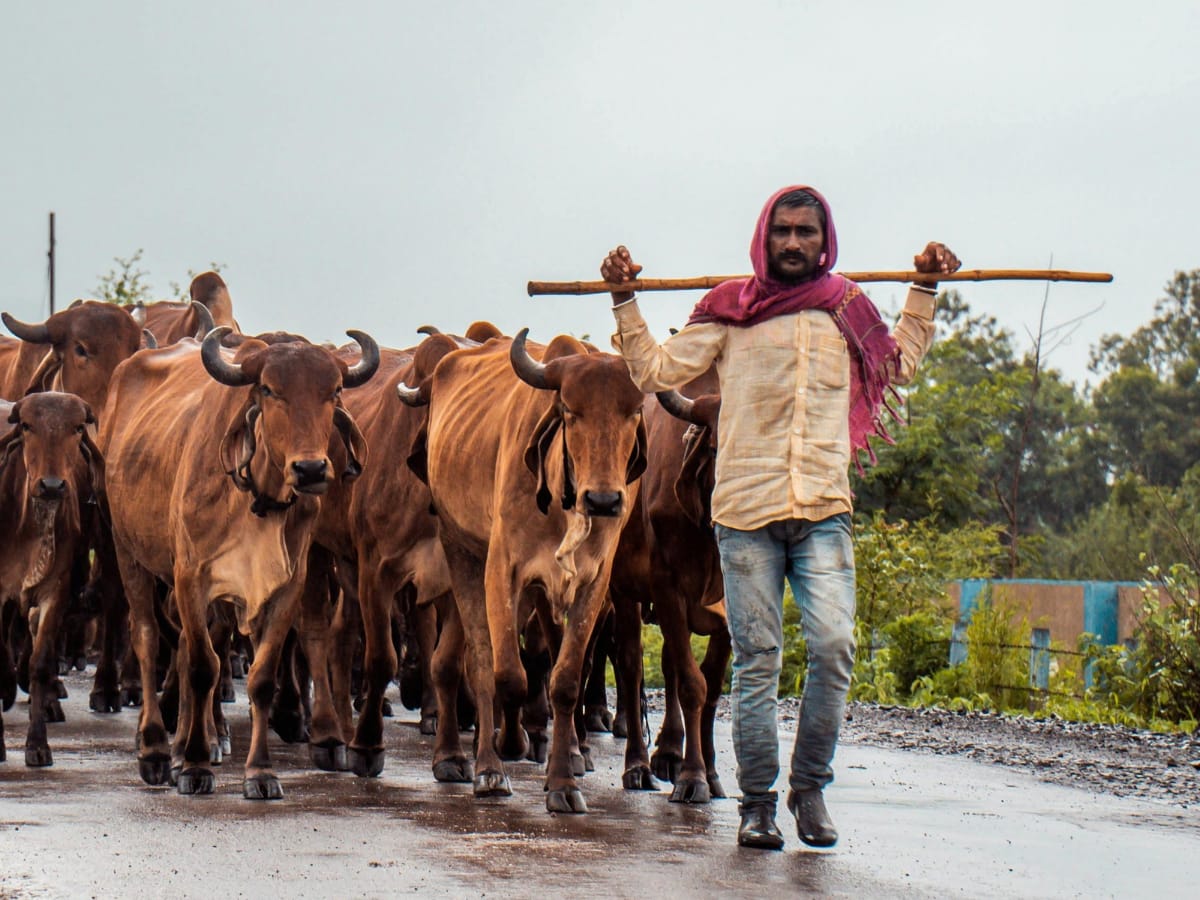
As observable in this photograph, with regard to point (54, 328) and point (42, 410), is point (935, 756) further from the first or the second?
point (54, 328)

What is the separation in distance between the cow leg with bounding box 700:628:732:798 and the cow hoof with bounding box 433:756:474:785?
3.96 ft

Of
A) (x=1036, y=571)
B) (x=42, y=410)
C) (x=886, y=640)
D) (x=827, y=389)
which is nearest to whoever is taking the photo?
(x=827, y=389)

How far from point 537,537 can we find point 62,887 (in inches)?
133

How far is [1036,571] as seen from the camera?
37.8 m

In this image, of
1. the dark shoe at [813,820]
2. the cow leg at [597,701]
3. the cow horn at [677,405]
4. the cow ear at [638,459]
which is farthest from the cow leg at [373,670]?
the dark shoe at [813,820]

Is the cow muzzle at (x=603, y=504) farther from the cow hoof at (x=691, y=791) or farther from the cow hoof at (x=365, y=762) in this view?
the cow hoof at (x=365, y=762)

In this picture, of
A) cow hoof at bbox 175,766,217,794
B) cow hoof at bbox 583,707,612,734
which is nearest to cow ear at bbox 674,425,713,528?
cow hoof at bbox 175,766,217,794

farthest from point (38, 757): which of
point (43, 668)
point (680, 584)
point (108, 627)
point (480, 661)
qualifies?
point (108, 627)

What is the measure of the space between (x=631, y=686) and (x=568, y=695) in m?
1.58

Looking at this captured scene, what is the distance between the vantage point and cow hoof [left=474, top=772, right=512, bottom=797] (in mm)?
9117

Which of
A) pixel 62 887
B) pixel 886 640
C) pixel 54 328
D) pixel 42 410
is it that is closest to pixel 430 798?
pixel 62 887

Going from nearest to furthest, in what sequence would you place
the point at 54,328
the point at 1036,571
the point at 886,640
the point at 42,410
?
the point at 42,410
the point at 54,328
the point at 886,640
the point at 1036,571

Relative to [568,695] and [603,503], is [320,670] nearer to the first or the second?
[568,695]

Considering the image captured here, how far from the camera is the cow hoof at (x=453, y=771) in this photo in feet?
32.4
